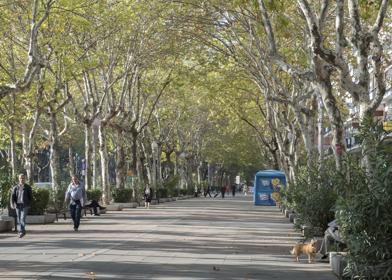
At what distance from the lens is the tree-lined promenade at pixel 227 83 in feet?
30.6

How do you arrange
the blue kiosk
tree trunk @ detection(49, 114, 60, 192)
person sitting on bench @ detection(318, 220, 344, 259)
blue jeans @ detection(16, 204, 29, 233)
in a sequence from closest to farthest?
person sitting on bench @ detection(318, 220, 344, 259) → blue jeans @ detection(16, 204, 29, 233) → tree trunk @ detection(49, 114, 60, 192) → the blue kiosk

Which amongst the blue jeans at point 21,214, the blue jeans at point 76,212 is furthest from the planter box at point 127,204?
the blue jeans at point 21,214

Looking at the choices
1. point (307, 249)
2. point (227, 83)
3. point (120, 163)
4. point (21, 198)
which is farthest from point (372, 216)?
point (120, 163)

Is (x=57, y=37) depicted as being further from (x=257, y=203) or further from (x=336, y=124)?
(x=257, y=203)

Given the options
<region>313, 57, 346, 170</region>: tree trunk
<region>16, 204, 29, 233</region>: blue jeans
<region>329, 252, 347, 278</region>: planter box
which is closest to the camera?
<region>329, 252, 347, 278</region>: planter box

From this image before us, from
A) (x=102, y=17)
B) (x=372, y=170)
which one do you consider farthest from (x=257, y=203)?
(x=372, y=170)

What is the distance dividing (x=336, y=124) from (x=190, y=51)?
19370mm

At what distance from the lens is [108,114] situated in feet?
119

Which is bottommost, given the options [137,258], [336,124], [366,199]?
[137,258]

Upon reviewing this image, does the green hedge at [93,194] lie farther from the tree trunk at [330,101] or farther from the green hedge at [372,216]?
the green hedge at [372,216]

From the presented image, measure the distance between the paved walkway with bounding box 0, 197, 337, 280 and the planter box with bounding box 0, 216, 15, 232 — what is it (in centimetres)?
56

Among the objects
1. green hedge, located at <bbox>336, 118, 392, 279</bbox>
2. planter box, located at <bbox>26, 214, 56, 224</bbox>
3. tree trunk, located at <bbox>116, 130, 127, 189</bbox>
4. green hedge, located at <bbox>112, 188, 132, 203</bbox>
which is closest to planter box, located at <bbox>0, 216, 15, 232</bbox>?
planter box, located at <bbox>26, 214, 56, 224</bbox>

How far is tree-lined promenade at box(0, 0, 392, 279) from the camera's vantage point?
30.6ft

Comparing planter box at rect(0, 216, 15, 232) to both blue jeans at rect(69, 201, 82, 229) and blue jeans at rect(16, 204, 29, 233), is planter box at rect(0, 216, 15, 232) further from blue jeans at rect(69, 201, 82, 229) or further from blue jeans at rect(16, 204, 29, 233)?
blue jeans at rect(69, 201, 82, 229)
